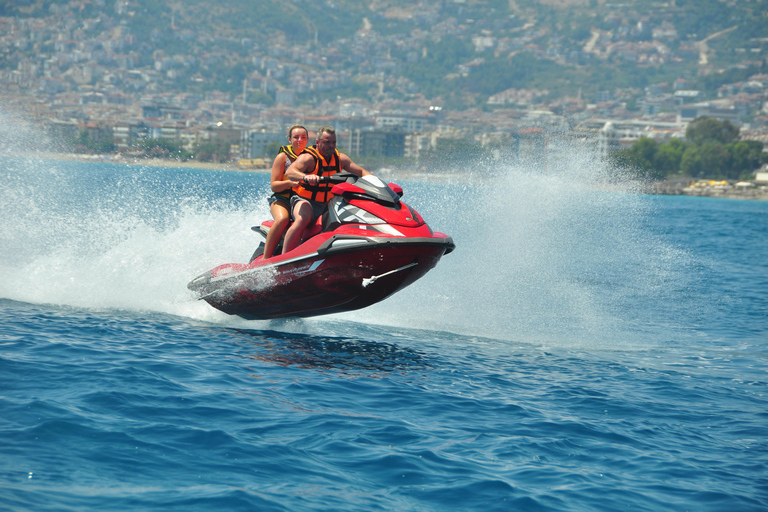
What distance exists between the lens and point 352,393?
6508 millimetres

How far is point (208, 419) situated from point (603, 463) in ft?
8.51

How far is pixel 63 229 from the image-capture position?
39.1 feet

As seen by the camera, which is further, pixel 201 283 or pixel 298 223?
pixel 201 283

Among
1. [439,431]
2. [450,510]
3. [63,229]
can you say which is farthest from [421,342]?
[63,229]

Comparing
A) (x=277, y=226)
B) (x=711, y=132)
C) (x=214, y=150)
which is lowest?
(x=214, y=150)

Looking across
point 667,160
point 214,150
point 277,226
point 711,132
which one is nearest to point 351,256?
point 277,226

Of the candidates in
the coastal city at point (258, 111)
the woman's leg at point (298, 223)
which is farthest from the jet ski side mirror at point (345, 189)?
the coastal city at point (258, 111)

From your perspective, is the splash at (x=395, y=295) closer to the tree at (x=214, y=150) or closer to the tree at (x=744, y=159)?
the tree at (x=214, y=150)

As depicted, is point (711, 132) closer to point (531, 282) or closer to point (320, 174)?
point (531, 282)

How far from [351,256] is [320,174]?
897 millimetres

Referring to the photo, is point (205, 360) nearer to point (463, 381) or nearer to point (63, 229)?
point (463, 381)

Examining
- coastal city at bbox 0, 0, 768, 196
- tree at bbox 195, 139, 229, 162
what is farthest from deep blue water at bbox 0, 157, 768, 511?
tree at bbox 195, 139, 229, 162

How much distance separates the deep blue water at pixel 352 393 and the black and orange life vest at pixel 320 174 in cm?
147

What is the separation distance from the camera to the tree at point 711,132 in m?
124
